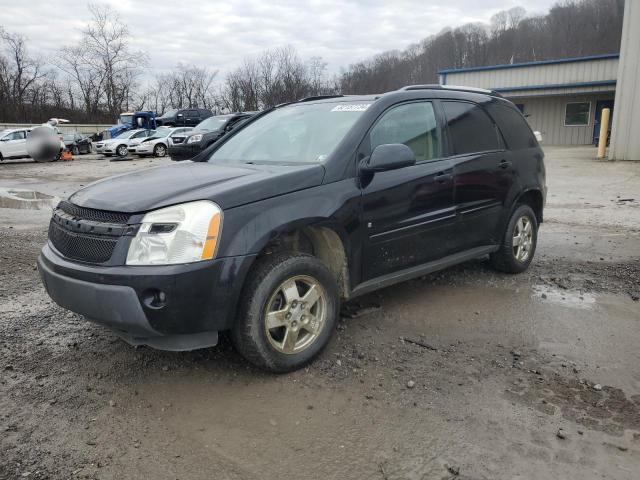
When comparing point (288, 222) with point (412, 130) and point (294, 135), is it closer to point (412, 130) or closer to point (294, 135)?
point (294, 135)

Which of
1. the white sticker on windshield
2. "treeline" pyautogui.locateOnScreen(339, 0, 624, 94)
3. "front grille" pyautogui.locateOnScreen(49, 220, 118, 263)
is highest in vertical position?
"treeline" pyautogui.locateOnScreen(339, 0, 624, 94)

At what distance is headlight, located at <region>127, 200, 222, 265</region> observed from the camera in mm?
2854

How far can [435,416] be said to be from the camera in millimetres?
2832

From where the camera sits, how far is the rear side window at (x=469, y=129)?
4516 mm

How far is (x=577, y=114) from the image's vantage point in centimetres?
2823

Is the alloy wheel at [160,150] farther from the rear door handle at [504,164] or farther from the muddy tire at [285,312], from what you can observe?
the muddy tire at [285,312]

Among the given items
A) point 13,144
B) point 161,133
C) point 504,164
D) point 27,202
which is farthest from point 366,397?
point 13,144

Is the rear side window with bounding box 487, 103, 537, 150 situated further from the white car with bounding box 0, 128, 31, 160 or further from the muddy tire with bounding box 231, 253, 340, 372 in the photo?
the white car with bounding box 0, 128, 31, 160

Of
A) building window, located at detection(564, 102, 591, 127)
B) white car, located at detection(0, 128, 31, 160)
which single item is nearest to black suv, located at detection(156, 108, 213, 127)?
white car, located at detection(0, 128, 31, 160)

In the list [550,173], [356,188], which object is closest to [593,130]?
[550,173]

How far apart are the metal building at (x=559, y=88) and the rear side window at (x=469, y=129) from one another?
24631 mm

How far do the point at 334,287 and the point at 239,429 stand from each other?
3.64 feet

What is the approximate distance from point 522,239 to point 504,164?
0.88 m

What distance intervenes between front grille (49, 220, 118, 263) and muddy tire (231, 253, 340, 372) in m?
0.79
